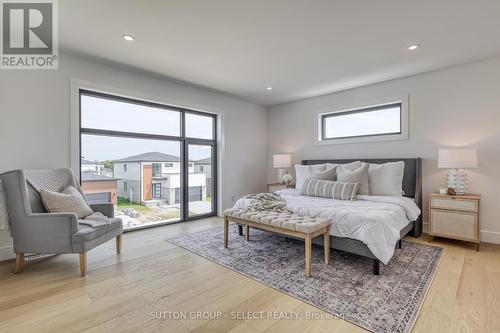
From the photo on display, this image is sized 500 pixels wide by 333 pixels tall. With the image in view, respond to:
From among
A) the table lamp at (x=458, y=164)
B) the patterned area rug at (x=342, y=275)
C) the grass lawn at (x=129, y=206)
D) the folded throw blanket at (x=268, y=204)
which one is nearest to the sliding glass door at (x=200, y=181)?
the grass lawn at (x=129, y=206)

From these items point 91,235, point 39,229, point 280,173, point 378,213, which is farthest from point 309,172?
point 39,229

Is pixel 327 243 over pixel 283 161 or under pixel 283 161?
under

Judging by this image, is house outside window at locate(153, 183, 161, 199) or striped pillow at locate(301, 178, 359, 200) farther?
house outside window at locate(153, 183, 161, 199)

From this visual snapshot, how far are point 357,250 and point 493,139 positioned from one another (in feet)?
8.70

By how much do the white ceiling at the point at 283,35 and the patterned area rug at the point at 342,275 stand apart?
252 cm

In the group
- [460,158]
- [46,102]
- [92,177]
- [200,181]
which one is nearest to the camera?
[46,102]

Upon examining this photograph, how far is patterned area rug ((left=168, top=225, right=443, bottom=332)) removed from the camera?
1.78 metres

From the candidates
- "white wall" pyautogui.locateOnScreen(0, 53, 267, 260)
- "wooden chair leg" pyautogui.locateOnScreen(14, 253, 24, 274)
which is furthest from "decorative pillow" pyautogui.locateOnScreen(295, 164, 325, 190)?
"wooden chair leg" pyautogui.locateOnScreen(14, 253, 24, 274)

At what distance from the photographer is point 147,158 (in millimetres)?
4094

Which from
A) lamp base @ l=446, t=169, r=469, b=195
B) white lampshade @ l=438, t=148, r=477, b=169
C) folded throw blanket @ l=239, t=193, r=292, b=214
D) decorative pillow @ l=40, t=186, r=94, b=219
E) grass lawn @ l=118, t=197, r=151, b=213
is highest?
white lampshade @ l=438, t=148, r=477, b=169

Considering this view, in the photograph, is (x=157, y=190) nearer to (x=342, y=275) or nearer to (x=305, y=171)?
(x=305, y=171)

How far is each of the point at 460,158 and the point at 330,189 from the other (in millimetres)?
1657

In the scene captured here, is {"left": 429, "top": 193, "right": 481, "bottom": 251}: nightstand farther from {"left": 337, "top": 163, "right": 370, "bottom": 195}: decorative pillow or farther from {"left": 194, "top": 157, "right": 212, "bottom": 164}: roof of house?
{"left": 194, "top": 157, "right": 212, "bottom": 164}: roof of house

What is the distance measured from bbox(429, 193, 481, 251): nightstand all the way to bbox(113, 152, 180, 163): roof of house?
4167 millimetres
